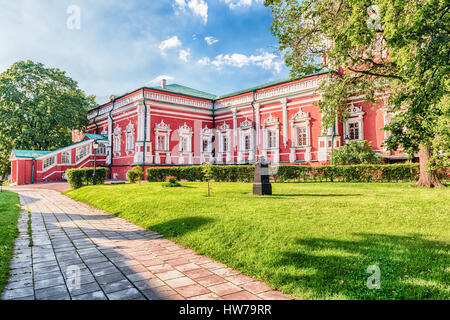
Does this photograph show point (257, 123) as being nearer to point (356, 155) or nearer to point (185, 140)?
point (185, 140)

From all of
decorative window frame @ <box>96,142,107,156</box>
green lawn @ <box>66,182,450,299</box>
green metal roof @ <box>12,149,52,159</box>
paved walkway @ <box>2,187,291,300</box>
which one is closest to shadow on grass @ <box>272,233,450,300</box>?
green lawn @ <box>66,182,450,299</box>

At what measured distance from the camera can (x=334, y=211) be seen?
21.1ft

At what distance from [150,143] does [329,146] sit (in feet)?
45.9

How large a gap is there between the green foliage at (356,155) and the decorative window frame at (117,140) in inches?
743

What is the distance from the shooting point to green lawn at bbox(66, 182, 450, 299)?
308cm

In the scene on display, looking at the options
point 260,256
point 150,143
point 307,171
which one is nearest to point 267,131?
point 307,171

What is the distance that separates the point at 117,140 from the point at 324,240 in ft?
81.8

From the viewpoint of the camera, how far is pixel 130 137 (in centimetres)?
2427

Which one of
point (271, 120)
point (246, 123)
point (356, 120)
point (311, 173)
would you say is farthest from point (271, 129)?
point (311, 173)

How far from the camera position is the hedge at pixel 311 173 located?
44.7ft

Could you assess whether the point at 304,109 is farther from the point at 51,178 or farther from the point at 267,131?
the point at 51,178

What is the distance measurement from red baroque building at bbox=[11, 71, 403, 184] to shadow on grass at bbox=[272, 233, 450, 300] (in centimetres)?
1530

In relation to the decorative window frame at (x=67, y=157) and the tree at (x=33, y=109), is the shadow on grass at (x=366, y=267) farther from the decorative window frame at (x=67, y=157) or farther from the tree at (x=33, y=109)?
the tree at (x=33, y=109)

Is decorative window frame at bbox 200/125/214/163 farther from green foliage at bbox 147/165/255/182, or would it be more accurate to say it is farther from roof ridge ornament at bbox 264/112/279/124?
green foliage at bbox 147/165/255/182
